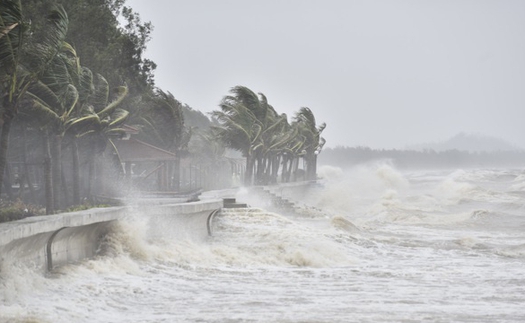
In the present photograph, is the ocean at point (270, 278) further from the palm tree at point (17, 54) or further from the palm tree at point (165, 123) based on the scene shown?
the palm tree at point (165, 123)

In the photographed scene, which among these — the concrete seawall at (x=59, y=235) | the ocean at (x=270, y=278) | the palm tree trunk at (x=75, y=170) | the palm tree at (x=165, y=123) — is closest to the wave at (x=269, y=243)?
the ocean at (x=270, y=278)

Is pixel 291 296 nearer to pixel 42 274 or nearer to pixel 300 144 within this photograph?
pixel 42 274

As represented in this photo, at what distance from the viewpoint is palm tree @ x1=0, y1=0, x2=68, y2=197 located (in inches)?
667

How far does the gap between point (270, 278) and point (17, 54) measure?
643cm

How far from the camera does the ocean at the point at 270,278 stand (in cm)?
1291

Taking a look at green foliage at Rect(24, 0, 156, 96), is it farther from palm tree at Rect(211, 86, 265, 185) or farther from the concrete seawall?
the concrete seawall

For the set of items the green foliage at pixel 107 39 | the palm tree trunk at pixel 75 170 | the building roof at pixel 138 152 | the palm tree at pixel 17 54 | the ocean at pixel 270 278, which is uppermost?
the green foliage at pixel 107 39

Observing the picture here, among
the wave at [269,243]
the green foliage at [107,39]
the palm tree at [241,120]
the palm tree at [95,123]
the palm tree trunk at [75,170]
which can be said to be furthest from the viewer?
the palm tree at [241,120]

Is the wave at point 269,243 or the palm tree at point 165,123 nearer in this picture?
the wave at point 269,243

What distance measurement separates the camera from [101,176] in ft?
124

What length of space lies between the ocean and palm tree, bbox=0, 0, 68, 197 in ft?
12.0

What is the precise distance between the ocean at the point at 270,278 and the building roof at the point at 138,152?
1507cm

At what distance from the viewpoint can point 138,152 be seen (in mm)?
43469

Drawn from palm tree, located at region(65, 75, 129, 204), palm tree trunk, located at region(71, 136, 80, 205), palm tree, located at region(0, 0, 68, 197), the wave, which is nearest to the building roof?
palm tree, located at region(65, 75, 129, 204)
